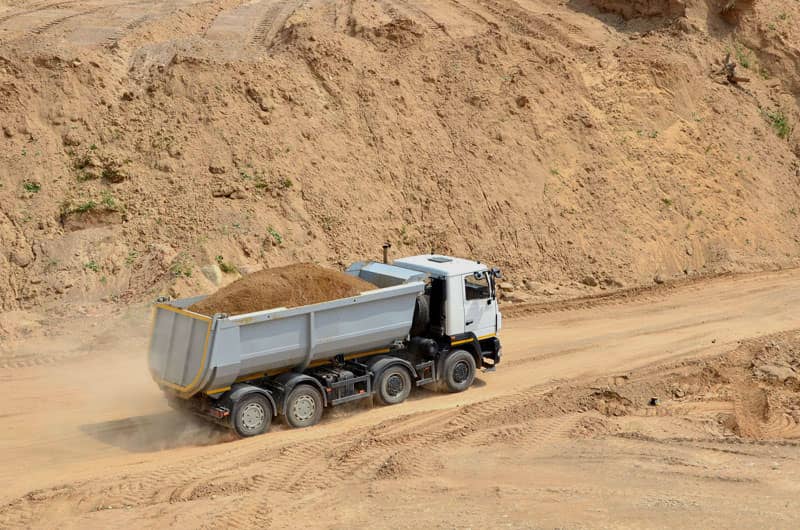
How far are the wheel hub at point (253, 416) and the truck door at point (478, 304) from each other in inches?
162

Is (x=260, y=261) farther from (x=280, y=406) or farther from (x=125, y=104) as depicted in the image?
(x=280, y=406)

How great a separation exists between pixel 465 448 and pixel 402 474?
1.40 meters

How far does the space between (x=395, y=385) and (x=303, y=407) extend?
5.95ft

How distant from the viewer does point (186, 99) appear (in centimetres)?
2339

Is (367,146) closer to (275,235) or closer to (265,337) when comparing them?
(275,235)

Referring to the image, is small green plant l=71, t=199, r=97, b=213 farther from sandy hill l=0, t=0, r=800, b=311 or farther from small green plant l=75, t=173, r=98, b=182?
small green plant l=75, t=173, r=98, b=182

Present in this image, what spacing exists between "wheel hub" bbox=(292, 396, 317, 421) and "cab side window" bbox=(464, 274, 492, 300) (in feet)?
11.4

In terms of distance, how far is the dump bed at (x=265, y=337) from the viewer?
44.0ft

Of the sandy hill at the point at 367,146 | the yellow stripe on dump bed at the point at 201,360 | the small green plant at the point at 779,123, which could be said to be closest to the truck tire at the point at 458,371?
the yellow stripe on dump bed at the point at 201,360

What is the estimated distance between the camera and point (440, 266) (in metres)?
16.3

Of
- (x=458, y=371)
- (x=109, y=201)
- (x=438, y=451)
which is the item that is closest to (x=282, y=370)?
(x=438, y=451)

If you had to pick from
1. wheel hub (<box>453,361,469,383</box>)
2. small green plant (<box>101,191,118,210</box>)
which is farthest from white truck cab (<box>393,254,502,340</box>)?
small green plant (<box>101,191,118,210</box>)

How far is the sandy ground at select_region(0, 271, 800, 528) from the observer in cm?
1123

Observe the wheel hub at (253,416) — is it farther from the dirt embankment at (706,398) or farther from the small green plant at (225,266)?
the small green plant at (225,266)
